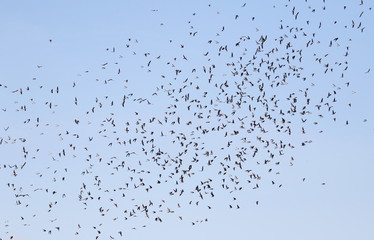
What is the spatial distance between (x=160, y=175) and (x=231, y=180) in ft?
14.0

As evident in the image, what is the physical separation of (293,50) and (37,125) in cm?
1563

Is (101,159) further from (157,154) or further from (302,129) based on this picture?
(302,129)

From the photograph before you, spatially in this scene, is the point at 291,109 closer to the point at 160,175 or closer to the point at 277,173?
the point at 277,173

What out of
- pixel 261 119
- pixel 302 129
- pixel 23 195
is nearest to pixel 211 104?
pixel 261 119

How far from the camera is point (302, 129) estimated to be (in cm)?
3538

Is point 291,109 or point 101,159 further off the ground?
point 291,109

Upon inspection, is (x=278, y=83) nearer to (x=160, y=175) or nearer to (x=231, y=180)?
(x=231, y=180)

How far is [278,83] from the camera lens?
1364 inches

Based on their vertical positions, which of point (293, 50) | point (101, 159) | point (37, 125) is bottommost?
point (101, 159)

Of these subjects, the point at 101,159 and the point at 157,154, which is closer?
the point at 101,159

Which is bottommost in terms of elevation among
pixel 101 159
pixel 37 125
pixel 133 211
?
pixel 133 211

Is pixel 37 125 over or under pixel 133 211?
over

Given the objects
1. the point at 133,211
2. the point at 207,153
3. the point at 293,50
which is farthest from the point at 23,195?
the point at 293,50

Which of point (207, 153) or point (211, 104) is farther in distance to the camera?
point (207, 153)
